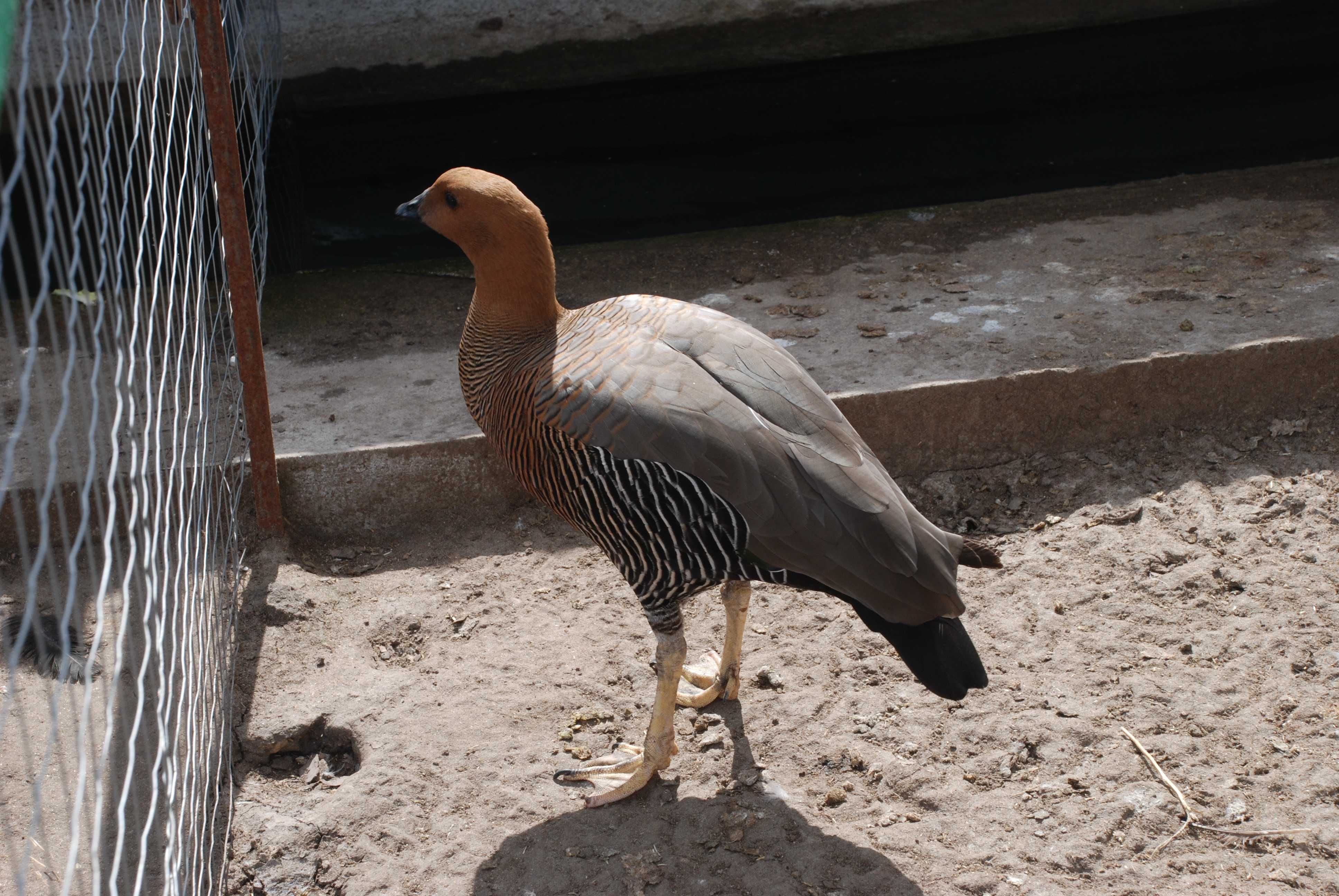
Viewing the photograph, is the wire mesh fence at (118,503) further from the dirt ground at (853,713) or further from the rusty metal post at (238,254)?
the dirt ground at (853,713)

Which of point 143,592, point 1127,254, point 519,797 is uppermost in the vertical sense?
point 1127,254

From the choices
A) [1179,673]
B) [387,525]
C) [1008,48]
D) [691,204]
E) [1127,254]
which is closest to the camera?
[1179,673]

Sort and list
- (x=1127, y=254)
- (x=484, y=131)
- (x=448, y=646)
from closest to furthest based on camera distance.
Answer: (x=448, y=646) < (x=1127, y=254) < (x=484, y=131)

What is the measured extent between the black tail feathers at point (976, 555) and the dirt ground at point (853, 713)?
0.51 meters

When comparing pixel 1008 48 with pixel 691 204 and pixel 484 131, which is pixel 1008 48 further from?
pixel 484 131

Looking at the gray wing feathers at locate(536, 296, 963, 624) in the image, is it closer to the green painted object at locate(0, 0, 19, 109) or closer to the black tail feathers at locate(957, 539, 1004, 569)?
the black tail feathers at locate(957, 539, 1004, 569)

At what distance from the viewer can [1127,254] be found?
5297 mm

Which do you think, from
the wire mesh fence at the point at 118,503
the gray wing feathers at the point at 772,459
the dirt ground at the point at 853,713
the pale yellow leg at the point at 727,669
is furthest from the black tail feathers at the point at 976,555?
the wire mesh fence at the point at 118,503

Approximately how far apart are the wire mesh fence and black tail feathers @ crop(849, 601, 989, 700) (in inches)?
67.3

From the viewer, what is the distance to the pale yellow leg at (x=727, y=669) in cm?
→ 345

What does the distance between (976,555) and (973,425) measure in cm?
134

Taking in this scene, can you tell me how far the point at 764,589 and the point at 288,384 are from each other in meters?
2.16

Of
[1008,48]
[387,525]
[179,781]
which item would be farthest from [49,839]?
[1008,48]

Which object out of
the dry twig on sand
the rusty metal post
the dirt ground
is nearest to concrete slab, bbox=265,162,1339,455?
the rusty metal post
